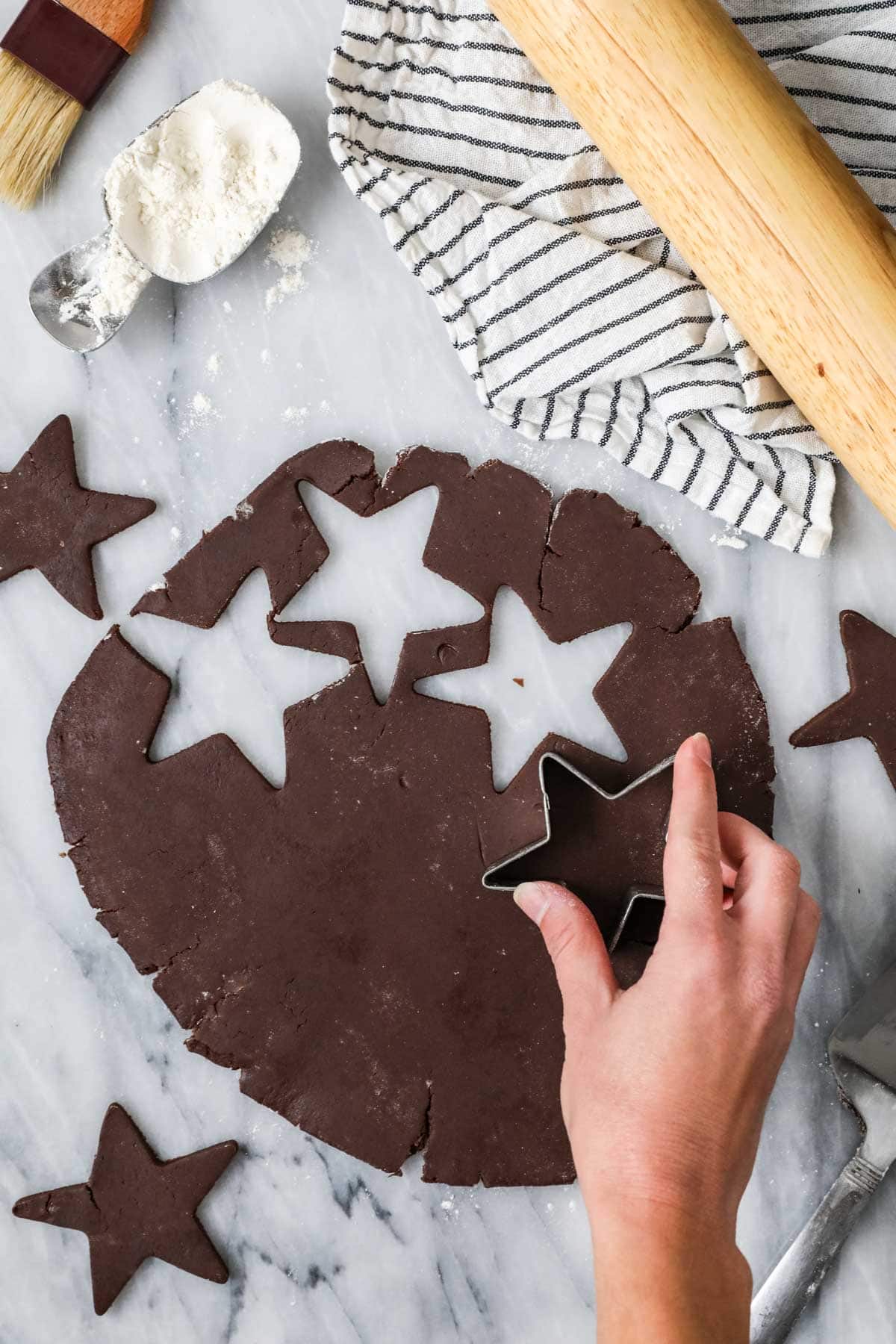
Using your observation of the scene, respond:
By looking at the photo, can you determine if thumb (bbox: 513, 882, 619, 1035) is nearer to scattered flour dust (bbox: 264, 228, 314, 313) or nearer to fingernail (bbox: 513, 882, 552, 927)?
fingernail (bbox: 513, 882, 552, 927)

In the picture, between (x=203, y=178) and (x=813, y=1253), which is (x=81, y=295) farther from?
(x=813, y=1253)

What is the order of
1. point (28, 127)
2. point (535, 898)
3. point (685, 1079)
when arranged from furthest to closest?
point (28, 127) → point (535, 898) → point (685, 1079)

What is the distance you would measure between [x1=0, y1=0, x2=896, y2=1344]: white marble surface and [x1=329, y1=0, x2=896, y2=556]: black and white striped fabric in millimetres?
50

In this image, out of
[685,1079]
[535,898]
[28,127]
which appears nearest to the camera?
[685,1079]

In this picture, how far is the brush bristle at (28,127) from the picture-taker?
0.97 metres

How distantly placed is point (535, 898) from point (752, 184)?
607 millimetres

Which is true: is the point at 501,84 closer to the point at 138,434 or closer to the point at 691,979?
the point at 138,434

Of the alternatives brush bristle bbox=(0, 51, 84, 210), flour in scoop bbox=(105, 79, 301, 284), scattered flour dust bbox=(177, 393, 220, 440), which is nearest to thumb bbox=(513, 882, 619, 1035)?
Answer: scattered flour dust bbox=(177, 393, 220, 440)

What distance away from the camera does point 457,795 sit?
0.97m

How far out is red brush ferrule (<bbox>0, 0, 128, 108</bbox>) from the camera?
37.6 inches

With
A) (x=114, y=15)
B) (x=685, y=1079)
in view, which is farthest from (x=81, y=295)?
(x=685, y=1079)

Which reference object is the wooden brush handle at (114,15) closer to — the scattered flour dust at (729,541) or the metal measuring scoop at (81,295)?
the metal measuring scoop at (81,295)

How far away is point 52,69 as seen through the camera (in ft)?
3.18

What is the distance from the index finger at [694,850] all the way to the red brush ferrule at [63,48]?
2.87 ft
